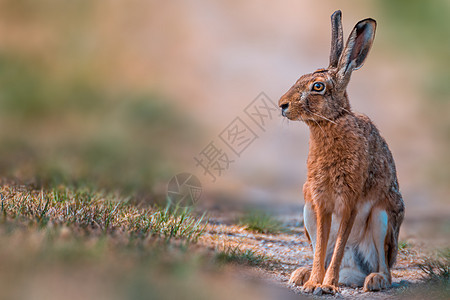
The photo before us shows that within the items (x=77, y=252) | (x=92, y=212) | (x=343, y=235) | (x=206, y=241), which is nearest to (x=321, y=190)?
(x=343, y=235)

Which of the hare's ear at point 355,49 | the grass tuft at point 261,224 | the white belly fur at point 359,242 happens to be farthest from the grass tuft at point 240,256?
the hare's ear at point 355,49

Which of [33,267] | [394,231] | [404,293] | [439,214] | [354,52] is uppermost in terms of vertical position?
[354,52]

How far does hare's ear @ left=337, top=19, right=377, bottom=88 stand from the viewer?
5.54 metres

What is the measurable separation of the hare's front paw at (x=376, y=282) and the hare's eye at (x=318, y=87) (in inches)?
66.8

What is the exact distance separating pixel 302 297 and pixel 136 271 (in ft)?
5.90

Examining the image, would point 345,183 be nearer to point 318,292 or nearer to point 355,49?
point 318,292

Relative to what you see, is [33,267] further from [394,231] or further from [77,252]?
[394,231]

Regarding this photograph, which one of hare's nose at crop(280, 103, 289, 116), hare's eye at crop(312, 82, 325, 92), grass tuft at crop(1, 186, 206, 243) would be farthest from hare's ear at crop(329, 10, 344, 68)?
grass tuft at crop(1, 186, 206, 243)

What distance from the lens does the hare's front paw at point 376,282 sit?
542 centimetres

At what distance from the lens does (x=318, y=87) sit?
18.1 feet

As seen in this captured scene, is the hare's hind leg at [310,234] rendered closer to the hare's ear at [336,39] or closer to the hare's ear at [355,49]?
the hare's ear at [355,49]

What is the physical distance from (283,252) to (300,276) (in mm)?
1107

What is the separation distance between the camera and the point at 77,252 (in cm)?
395

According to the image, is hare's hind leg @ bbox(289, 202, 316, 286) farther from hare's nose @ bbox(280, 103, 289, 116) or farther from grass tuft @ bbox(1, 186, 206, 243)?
grass tuft @ bbox(1, 186, 206, 243)
